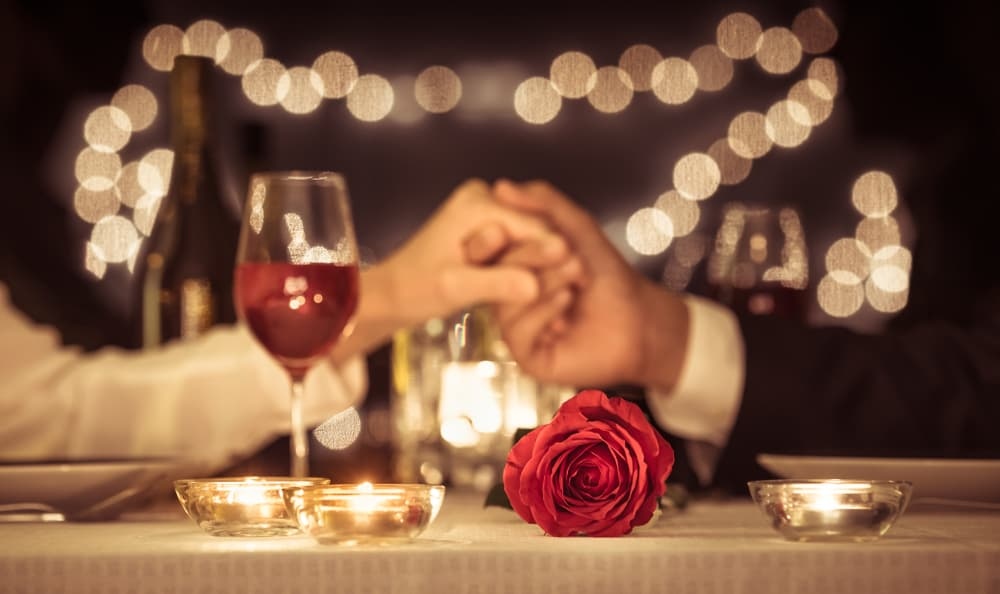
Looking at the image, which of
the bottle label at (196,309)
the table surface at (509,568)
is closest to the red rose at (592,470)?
the table surface at (509,568)

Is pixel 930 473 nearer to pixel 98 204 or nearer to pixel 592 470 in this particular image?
pixel 592 470

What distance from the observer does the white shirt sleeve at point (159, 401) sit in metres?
1.45

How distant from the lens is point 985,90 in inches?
85.4

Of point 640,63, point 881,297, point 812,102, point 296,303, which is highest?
point 640,63

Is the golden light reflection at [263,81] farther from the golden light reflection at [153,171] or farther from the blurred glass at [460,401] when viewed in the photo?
the blurred glass at [460,401]

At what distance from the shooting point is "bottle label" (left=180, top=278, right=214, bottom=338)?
150 cm

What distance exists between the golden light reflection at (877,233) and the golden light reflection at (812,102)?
14.9 inches

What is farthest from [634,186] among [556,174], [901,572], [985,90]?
[901,572]

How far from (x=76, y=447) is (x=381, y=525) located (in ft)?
3.40

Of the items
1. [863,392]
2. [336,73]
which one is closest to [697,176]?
[336,73]

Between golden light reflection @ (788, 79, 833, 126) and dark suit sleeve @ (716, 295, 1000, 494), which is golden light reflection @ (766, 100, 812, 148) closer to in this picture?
golden light reflection @ (788, 79, 833, 126)

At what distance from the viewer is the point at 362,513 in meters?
0.57

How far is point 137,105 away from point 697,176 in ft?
5.78

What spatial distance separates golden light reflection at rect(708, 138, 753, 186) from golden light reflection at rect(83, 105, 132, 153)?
6.06ft
